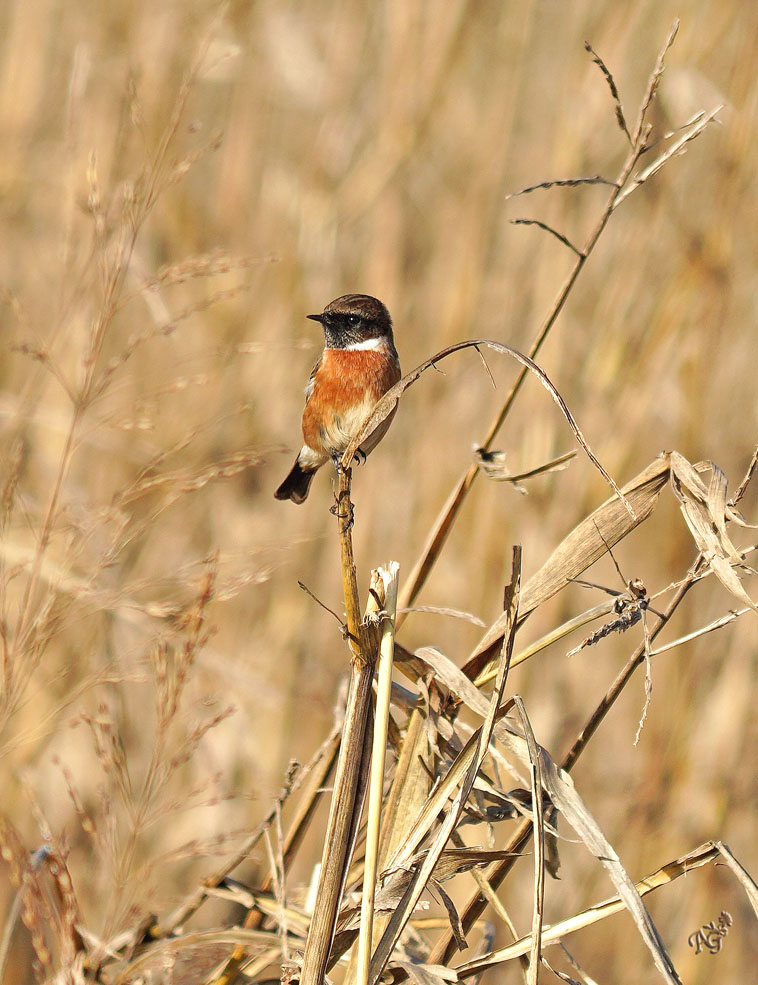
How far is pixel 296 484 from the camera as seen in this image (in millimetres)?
3033

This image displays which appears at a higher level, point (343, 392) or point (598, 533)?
point (343, 392)

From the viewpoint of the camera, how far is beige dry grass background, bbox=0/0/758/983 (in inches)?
118

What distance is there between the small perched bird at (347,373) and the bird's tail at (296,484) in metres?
0.23

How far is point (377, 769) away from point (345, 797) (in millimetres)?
58

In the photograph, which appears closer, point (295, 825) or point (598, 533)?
A: point (598, 533)

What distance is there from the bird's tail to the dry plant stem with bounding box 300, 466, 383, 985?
1734 mm

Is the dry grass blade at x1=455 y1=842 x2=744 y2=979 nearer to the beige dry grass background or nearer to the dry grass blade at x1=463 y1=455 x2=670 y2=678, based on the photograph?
the dry grass blade at x1=463 y1=455 x2=670 y2=678

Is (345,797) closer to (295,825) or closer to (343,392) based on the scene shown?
(295,825)

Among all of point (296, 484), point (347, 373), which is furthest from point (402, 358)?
point (347, 373)

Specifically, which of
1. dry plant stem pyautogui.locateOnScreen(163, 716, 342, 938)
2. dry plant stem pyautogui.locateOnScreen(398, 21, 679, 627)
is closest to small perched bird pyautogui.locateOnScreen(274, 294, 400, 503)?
dry plant stem pyautogui.locateOnScreen(398, 21, 679, 627)

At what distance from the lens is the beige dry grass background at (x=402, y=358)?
2.99 meters

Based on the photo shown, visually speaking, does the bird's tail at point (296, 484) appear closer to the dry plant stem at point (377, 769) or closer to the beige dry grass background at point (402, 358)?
the beige dry grass background at point (402, 358)
